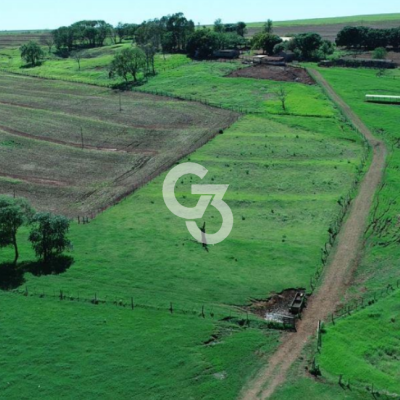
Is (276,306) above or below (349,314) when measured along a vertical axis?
below

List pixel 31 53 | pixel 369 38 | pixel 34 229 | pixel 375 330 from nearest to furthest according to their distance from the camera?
1. pixel 375 330
2. pixel 34 229
3. pixel 31 53
4. pixel 369 38

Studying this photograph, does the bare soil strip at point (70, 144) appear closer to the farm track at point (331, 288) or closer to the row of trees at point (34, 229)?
the farm track at point (331, 288)

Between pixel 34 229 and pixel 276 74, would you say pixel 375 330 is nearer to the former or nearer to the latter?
pixel 34 229

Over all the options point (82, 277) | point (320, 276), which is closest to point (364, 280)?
point (320, 276)

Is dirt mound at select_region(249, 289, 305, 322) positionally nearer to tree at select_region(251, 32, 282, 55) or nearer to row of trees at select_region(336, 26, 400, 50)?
tree at select_region(251, 32, 282, 55)

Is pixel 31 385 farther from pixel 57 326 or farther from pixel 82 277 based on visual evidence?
pixel 82 277

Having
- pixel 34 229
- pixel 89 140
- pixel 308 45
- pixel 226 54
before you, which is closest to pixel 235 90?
pixel 89 140

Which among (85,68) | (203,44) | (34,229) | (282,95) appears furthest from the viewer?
(203,44)
